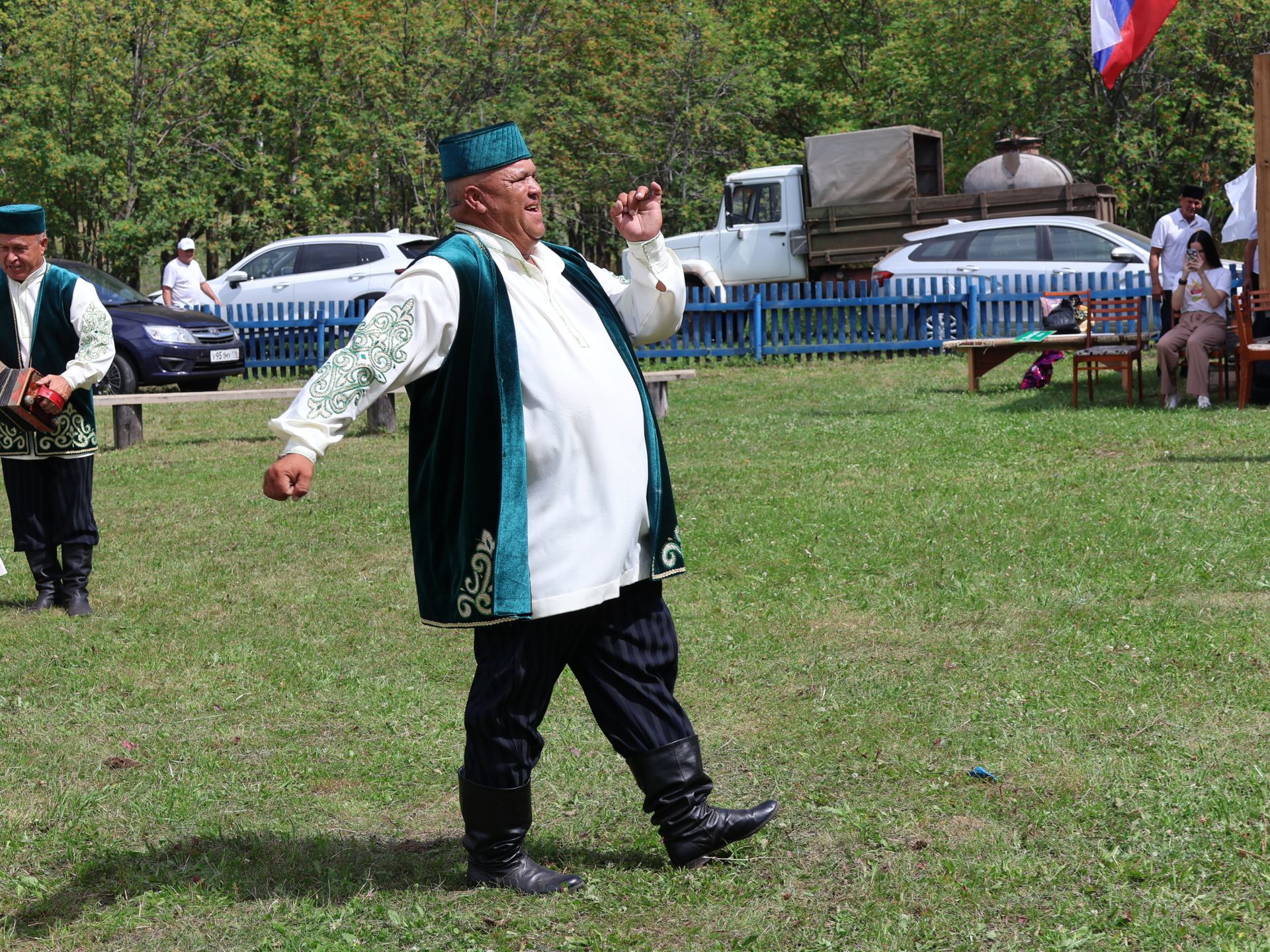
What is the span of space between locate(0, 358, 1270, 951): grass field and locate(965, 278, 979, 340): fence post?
29.8ft

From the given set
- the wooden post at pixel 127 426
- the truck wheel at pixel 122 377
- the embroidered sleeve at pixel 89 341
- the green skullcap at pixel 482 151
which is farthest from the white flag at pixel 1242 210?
the green skullcap at pixel 482 151

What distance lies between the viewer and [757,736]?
5039 millimetres

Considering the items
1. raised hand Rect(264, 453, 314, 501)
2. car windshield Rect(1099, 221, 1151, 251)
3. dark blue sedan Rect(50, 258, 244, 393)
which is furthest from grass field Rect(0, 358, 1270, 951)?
car windshield Rect(1099, 221, 1151, 251)

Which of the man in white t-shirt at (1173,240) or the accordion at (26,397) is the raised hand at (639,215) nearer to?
the accordion at (26,397)

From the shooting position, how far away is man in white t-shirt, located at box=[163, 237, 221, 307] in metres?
19.1

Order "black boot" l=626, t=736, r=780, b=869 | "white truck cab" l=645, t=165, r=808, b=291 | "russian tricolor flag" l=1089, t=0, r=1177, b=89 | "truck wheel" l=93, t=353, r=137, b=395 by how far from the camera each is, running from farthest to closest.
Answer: "white truck cab" l=645, t=165, r=808, b=291 → "truck wheel" l=93, t=353, r=137, b=395 → "russian tricolor flag" l=1089, t=0, r=1177, b=89 → "black boot" l=626, t=736, r=780, b=869

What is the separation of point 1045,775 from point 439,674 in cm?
247

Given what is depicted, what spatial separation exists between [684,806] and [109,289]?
15672 mm

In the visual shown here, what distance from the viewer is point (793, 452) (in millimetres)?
11359

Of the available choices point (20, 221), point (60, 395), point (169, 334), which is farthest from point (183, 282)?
point (60, 395)

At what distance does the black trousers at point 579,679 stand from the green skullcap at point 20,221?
4.19 meters

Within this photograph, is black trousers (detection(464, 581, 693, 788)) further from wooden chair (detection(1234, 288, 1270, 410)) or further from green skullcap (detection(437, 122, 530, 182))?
wooden chair (detection(1234, 288, 1270, 410))

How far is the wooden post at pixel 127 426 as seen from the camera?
1398cm

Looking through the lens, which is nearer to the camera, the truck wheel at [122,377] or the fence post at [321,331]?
the truck wheel at [122,377]
